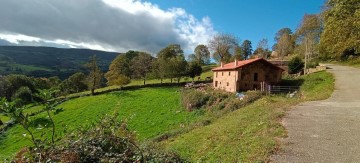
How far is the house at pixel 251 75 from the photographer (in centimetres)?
4097

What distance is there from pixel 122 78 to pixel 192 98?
27545 millimetres

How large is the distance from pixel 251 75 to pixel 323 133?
28879 mm

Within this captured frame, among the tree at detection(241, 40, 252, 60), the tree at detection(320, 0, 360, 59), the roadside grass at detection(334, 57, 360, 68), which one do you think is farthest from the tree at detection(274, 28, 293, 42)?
the tree at detection(320, 0, 360, 59)

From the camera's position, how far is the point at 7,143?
32469 mm

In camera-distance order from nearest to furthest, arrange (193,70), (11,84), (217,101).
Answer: (217,101) → (193,70) → (11,84)

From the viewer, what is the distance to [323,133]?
13.5 meters

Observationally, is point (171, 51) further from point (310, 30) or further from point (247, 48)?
point (310, 30)

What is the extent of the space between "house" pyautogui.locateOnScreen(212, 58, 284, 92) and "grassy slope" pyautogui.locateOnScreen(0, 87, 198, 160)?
29.9 feet

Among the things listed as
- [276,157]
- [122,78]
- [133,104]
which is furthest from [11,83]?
[276,157]

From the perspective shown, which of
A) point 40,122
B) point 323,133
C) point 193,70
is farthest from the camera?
point 193,70

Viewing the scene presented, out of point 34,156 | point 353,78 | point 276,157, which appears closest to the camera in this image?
point 34,156

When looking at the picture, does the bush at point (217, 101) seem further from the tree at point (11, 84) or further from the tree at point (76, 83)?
the tree at point (11, 84)

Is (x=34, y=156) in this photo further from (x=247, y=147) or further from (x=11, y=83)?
(x=11, y=83)

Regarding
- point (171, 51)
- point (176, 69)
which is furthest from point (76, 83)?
point (176, 69)
